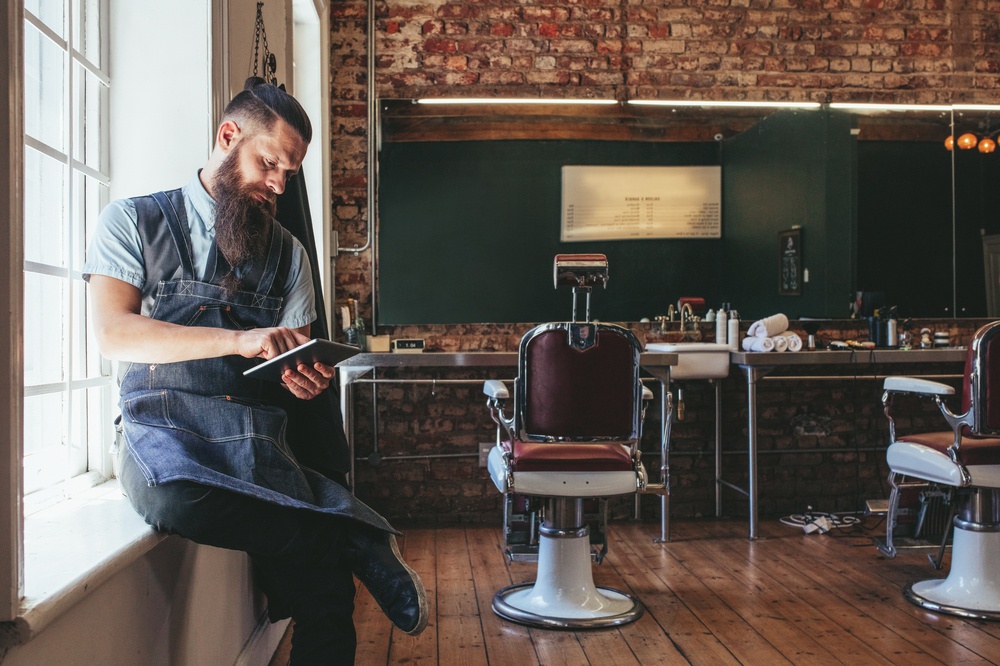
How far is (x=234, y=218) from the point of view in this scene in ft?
5.61

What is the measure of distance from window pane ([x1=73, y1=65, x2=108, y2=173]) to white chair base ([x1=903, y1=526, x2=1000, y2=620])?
3.02 m

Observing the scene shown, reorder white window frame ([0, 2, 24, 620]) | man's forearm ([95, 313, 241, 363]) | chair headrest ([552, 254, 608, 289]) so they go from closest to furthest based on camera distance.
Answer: white window frame ([0, 2, 24, 620])
man's forearm ([95, 313, 241, 363])
chair headrest ([552, 254, 608, 289])

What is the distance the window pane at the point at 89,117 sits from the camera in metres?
1.97

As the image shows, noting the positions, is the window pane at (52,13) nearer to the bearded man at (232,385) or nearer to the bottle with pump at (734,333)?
the bearded man at (232,385)

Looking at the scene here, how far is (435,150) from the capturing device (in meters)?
4.66

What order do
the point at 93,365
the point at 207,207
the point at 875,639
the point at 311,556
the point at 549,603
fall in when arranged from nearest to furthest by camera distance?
1. the point at 311,556
2. the point at 207,207
3. the point at 93,365
4. the point at 875,639
5. the point at 549,603

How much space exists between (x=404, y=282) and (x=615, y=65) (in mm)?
1663

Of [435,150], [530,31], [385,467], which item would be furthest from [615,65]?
[385,467]

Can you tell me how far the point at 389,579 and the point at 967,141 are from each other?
459 centimetres

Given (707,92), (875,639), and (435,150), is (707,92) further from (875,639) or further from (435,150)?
(875,639)

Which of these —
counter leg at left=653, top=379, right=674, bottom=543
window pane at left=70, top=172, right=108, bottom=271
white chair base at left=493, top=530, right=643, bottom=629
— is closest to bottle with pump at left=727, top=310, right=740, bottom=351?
counter leg at left=653, top=379, right=674, bottom=543

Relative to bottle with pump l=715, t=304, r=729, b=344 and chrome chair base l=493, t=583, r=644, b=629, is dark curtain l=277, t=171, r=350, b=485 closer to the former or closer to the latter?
chrome chair base l=493, t=583, r=644, b=629

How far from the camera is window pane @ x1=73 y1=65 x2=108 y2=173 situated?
197 cm

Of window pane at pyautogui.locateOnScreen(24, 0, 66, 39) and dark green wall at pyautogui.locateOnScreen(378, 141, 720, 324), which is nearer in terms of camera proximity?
window pane at pyautogui.locateOnScreen(24, 0, 66, 39)
